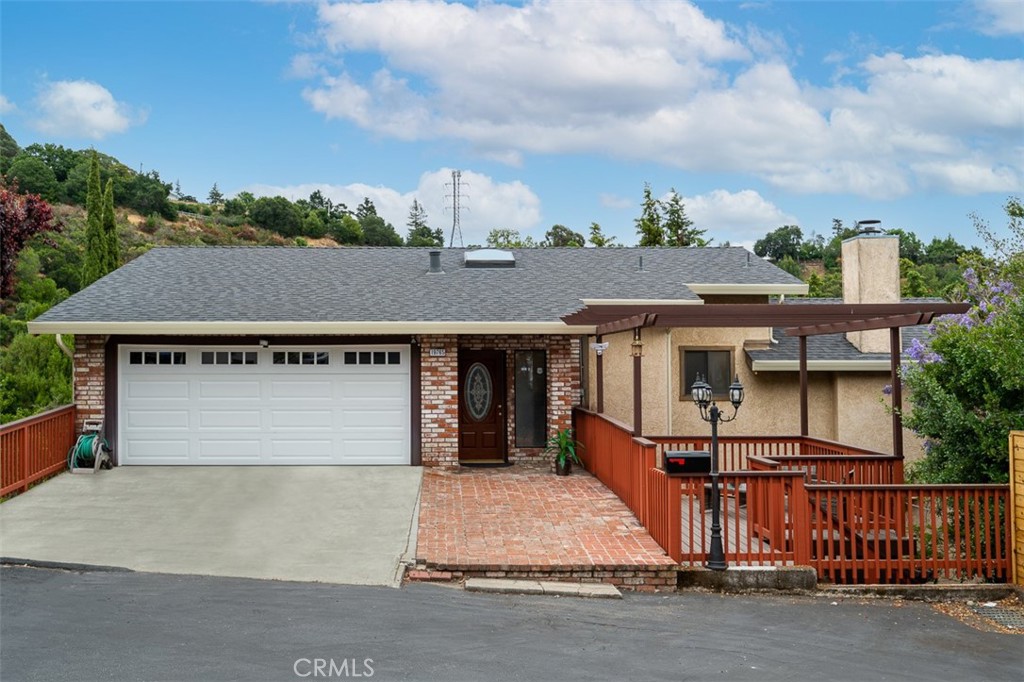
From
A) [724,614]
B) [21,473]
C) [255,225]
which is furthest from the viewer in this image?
[255,225]

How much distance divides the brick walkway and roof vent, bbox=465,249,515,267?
17.9ft

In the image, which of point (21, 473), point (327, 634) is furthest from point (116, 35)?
point (327, 634)

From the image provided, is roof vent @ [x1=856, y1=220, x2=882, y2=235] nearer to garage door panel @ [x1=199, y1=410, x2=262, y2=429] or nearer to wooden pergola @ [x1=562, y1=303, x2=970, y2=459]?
wooden pergola @ [x1=562, y1=303, x2=970, y2=459]

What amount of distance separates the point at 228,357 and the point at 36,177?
33.6m

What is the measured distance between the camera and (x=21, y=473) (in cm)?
1091

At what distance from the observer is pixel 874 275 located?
576 inches

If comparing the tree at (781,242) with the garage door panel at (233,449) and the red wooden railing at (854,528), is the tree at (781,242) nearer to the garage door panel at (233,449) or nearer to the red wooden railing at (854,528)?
the garage door panel at (233,449)

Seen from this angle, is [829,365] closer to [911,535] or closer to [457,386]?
[457,386]

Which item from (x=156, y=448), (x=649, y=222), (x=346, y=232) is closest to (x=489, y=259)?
(x=156, y=448)

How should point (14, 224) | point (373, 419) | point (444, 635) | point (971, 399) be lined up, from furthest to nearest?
1. point (14, 224)
2. point (373, 419)
3. point (971, 399)
4. point (444, 635)

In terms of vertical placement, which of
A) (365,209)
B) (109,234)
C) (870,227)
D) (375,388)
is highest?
(365,209)

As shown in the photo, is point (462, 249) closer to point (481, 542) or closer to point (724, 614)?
point (481, 542)

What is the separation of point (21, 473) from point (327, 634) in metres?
7.30

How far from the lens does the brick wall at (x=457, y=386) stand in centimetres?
1319
